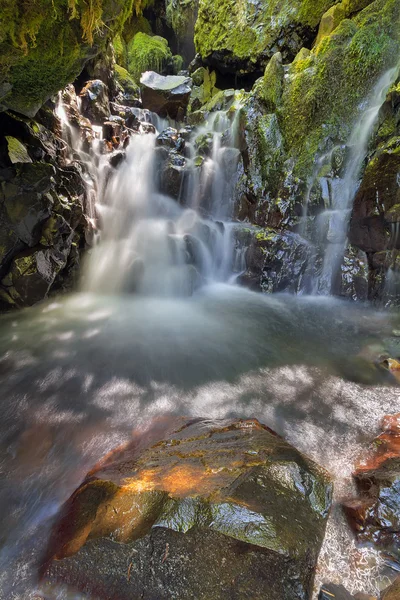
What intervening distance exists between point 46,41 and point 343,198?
7693 millimetres

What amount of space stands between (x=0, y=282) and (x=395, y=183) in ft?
29.7

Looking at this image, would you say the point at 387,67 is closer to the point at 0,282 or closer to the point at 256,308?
the point at 256,308

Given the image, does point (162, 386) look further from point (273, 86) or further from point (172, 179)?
point (273, 86)

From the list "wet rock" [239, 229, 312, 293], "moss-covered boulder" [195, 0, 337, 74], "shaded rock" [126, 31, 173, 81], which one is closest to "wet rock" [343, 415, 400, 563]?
"wet rock" [239, 229, 312, 293]

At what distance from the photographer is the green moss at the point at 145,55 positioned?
731 inches

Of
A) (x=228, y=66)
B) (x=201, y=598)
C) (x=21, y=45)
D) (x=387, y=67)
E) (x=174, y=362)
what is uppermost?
(x=228, y=66)

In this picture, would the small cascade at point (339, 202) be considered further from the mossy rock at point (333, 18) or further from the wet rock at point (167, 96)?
the wet rock at point (167, 96)

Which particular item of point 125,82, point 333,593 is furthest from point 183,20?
point 333,593

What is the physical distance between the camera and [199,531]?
1.43 metres

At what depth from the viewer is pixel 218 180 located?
10406mm

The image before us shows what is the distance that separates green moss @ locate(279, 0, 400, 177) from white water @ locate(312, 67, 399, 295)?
37cm

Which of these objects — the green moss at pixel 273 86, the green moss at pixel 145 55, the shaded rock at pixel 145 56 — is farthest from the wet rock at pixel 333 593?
the green moss at pixel 145 55

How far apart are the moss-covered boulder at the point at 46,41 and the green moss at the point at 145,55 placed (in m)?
18.2

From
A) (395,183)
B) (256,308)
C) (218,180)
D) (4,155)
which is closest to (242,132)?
(218,180)
